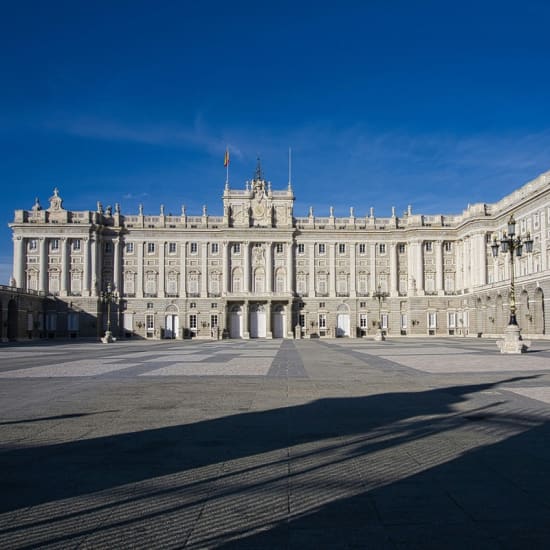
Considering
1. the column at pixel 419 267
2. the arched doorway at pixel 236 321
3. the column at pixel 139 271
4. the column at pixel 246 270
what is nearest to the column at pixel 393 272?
the column at pixel 419 267

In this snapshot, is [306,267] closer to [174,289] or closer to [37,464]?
[174,289]

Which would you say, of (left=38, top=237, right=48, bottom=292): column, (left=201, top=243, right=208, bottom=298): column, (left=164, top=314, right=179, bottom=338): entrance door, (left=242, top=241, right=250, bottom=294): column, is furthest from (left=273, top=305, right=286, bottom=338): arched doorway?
(left=38, top=237, right=48, bottom=292): column

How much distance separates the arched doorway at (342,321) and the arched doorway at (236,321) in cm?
1411

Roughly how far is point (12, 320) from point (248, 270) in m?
31.6

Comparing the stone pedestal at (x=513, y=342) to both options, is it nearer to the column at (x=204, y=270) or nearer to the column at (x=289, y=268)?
the column at (x=289, y=268)

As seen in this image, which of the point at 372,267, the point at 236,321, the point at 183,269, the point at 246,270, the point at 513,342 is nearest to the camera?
the point at 513,342

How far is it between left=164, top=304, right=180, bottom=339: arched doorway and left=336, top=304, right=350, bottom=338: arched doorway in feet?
76.1

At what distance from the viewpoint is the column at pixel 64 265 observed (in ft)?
258

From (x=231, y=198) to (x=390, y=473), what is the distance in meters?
77.9

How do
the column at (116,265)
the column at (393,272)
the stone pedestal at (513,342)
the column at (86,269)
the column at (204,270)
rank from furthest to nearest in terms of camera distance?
the column at (393,272) < the column at (204,270) < the column at (116,265) < the column at (86,269) < the stone pedestal at (513,342)

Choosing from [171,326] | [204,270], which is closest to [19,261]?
[171,326]

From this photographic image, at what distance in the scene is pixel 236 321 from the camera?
81.9 meters

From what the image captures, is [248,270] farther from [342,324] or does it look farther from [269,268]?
[342,324]

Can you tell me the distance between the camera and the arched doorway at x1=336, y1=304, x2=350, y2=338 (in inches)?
3258
